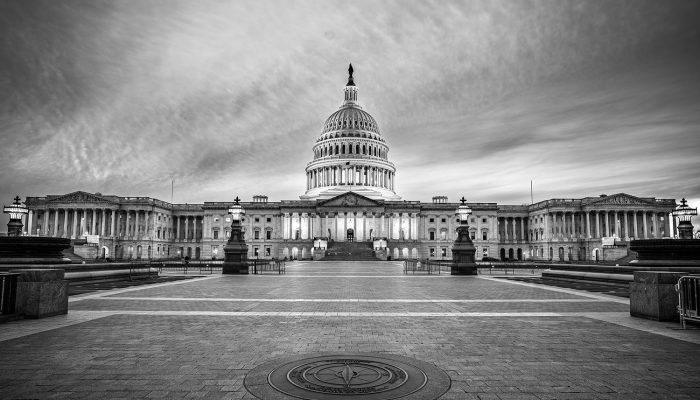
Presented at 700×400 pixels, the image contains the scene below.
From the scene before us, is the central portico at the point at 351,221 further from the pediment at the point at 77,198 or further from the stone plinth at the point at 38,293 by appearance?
the stone plinth at the point at 38,293

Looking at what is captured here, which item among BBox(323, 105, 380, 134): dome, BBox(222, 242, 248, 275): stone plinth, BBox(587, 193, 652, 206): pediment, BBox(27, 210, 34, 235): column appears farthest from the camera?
BBox(323, 105, 380, 134): dome

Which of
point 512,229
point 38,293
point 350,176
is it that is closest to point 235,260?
point 38,293

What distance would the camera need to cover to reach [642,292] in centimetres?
1245

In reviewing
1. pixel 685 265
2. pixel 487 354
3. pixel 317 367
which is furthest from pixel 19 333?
pixel 685 265

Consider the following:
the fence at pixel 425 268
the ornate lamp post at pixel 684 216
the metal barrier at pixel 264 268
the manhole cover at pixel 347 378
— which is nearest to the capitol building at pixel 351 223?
the metal barrier at pixel 264 268

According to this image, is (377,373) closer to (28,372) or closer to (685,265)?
(28,372)

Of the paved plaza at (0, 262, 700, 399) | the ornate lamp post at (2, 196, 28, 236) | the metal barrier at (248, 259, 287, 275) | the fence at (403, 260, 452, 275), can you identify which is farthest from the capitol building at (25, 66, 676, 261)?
the paved plaza at (0, 262, 700, 399)

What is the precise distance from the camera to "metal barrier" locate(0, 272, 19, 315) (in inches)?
449

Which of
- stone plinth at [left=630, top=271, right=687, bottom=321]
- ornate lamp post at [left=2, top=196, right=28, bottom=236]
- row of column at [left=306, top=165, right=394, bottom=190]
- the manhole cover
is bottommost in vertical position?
the manhole cover

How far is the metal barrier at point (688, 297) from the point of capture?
35.4 feet

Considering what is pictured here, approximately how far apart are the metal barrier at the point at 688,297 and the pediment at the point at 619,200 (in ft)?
358

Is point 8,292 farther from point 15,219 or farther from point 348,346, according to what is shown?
point 15,219

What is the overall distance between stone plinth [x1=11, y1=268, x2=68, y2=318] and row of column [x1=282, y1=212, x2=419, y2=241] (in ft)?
333

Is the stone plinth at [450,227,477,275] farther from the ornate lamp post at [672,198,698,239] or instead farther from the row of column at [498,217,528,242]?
the row of column at [498,217,528,242]
